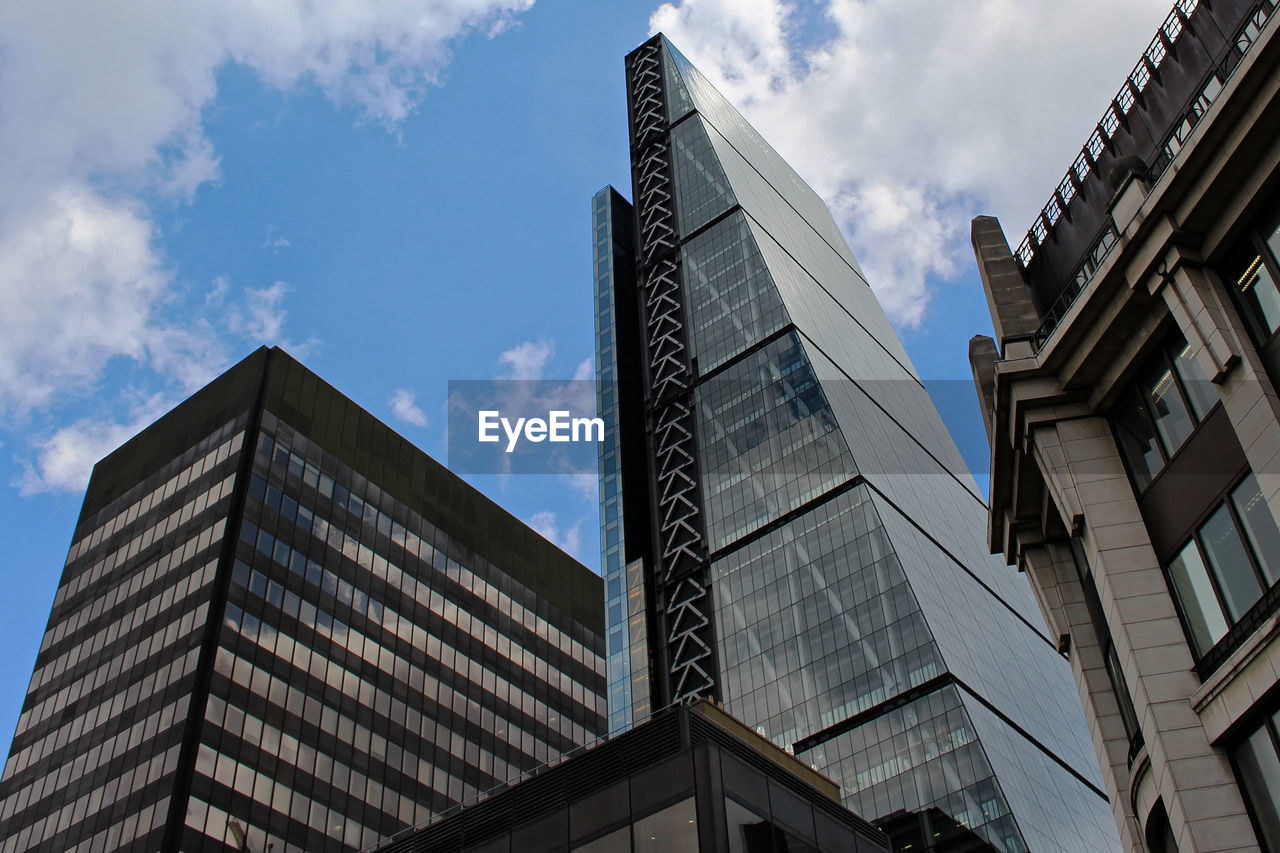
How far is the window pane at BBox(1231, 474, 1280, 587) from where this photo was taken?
80.0 feet

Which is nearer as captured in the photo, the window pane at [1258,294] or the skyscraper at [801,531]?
the window pane at [1258,294]

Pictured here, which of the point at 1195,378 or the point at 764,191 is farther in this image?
the point at 764,191

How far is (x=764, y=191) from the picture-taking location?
158625 mm

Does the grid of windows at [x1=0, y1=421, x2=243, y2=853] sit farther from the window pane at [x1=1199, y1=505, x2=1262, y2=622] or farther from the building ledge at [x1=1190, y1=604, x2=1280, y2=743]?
the window pane at [x1=1199, y1=505, x2=1262, y2=622]

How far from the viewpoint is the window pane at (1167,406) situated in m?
28.0

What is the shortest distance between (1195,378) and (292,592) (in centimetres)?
7940

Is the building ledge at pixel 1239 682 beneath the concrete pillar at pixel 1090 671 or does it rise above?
beneath

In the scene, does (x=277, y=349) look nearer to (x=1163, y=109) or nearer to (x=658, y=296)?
(x=658, y=296)

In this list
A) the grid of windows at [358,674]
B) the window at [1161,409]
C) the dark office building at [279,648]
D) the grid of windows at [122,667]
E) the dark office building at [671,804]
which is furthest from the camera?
the grid of windows at [358,674]

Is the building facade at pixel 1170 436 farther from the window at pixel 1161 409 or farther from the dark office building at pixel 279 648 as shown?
the dark office building at pixel 279 648

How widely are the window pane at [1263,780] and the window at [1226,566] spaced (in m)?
2.29

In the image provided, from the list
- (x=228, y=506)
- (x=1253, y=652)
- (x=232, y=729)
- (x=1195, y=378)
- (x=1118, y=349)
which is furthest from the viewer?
(x=228, y=506)

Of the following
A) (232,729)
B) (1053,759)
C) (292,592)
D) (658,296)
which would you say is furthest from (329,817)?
(658,296)

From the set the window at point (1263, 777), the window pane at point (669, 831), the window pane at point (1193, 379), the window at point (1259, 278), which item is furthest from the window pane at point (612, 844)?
the window at point (1259, 278)
